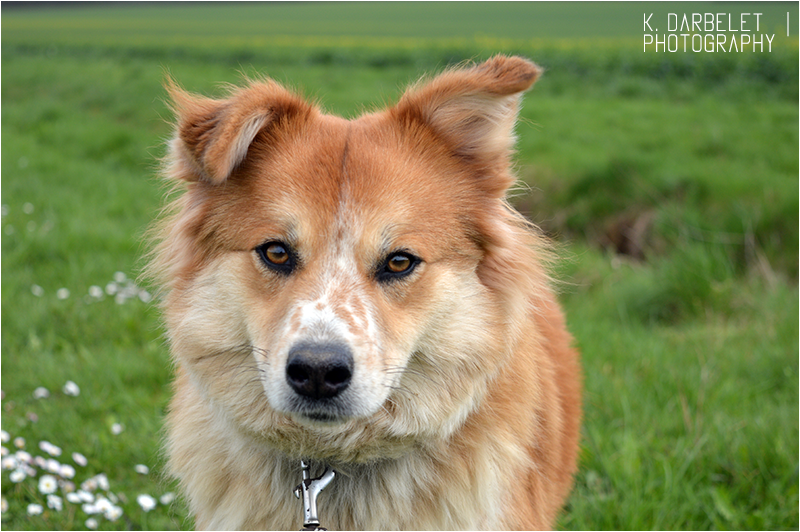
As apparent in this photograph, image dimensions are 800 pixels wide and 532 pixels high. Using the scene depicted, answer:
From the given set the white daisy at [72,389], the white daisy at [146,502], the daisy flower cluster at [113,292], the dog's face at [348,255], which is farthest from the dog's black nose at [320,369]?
the daisy flower cluster at [113,292]

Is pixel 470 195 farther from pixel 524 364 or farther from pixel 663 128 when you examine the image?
pixel 663 128

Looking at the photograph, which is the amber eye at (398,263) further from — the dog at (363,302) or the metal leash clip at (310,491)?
the metal leash clip at (310,491)

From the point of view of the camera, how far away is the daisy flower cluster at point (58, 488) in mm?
3104

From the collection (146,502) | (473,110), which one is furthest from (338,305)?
(146,502)

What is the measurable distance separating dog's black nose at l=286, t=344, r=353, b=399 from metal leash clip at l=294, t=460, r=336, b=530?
0.42m

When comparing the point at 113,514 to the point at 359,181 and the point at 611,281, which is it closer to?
the point at 359,181

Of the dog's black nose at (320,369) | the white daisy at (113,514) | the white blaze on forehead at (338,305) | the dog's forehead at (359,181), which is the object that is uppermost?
the dog's forehead at (359,181)

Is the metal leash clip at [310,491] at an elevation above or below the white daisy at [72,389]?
above

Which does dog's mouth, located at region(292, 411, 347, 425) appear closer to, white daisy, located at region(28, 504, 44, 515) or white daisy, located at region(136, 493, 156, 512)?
white daisy, located at region(136, 493, 156, 512)

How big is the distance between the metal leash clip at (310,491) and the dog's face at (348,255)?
8cm

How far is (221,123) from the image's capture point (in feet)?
7.38

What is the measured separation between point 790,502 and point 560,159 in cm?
555

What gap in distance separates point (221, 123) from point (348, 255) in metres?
0.64

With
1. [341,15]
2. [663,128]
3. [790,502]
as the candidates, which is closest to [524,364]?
[790,502]
